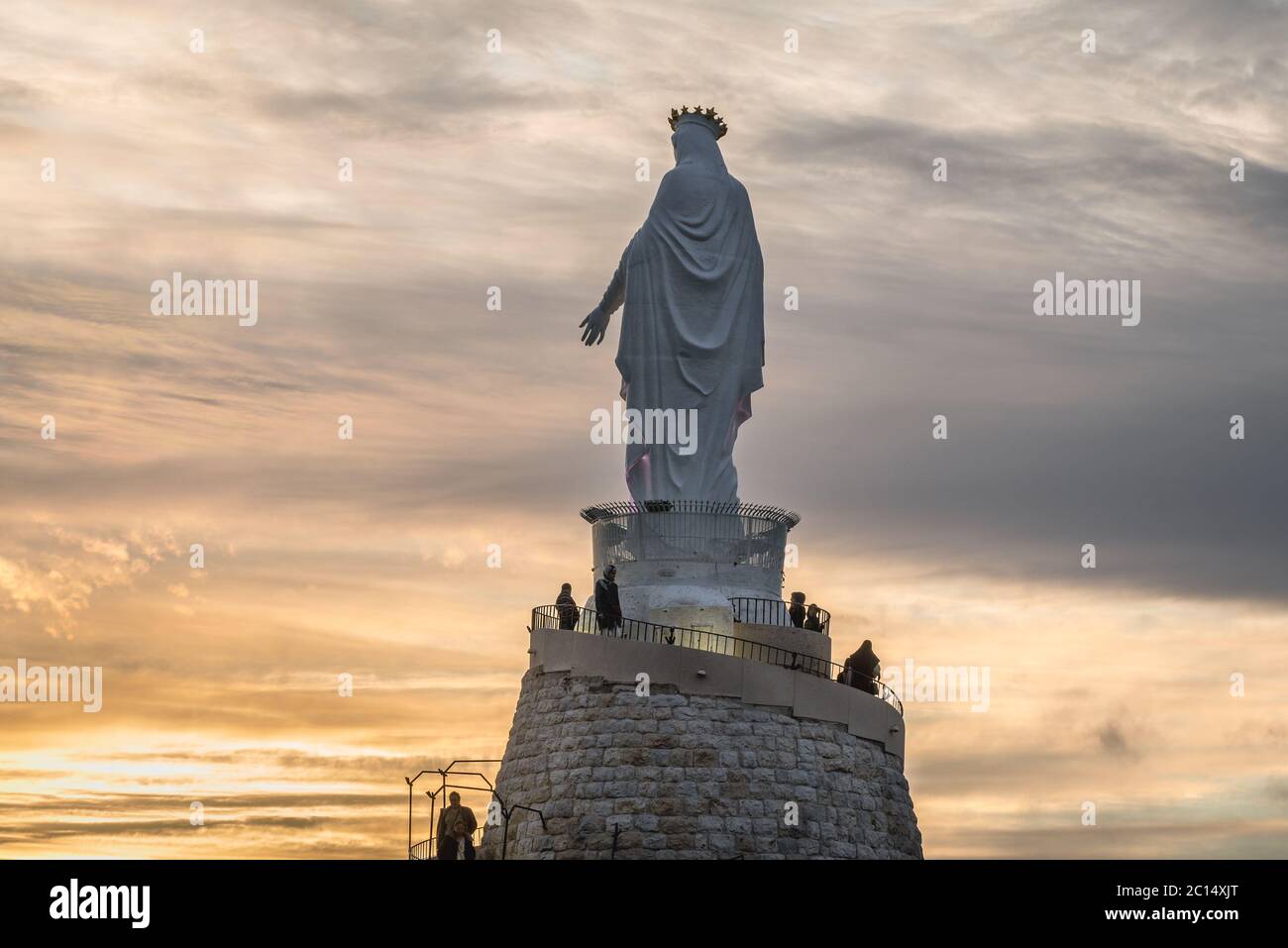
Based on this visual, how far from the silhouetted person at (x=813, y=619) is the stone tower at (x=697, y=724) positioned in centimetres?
5

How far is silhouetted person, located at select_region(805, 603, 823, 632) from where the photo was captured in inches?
1547

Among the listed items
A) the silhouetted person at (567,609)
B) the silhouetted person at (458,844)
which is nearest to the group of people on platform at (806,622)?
the silhouetted person at (567,609)

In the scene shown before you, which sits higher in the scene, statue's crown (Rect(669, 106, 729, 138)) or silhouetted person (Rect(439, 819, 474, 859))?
statue's crown (Rect(669, 106, 729, 138))

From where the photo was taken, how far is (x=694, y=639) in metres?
38.3

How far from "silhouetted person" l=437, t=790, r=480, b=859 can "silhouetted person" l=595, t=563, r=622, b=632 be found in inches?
152


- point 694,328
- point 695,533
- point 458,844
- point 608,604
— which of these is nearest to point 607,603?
point 608,604

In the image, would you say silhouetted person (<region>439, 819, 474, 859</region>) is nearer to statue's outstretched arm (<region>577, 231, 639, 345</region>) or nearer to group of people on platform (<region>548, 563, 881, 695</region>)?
group of people on platform (<region>548, 563, 881, 695</region>)

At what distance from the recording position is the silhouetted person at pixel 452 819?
1451 inches

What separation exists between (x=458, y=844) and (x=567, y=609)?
15.2 ft

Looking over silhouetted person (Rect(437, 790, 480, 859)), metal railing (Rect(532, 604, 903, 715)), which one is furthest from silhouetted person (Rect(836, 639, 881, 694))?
silhouetted person (Rect(437, 790, 480, 859))

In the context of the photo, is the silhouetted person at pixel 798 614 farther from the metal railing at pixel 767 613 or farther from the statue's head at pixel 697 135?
the statue's head at pixel 697 135
